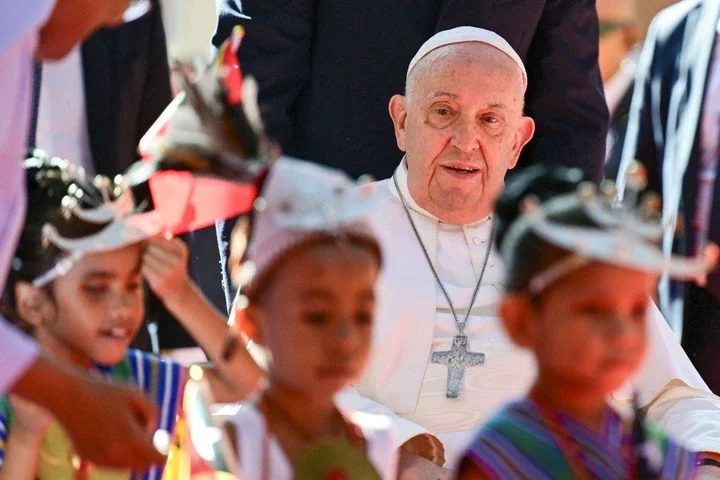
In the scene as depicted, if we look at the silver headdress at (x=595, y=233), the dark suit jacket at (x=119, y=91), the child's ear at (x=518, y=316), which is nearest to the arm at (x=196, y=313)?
the child's ear at (x=518, y=316)

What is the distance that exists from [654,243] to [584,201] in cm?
22

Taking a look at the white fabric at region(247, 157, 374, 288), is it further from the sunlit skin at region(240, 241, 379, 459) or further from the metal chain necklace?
the metal chain necklace

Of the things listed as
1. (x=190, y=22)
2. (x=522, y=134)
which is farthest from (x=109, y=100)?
(x=190, y=22)

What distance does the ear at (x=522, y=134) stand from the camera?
509cm

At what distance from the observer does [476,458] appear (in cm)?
317

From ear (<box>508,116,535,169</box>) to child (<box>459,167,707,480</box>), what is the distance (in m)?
1.82

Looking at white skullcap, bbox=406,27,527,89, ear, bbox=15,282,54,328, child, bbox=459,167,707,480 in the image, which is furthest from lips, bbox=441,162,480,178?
child, bbox=459,167,707,480

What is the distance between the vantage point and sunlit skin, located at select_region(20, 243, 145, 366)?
12.5 feet

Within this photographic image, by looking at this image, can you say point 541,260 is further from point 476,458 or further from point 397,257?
point 397,257

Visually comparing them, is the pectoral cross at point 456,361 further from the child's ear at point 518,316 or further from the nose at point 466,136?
the child's ear at point 518,316

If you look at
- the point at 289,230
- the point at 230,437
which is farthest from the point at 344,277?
the point at 230,437

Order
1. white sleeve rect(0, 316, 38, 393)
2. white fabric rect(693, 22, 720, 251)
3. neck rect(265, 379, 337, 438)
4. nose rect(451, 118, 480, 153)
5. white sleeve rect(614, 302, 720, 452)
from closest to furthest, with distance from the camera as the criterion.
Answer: white sleeve rect(0, 316, 38, 393), neck rect(265, 379, 337, 438), white sleeve rect(614, 302, 720, 452), nose rect(451, 118, 480, 153), white fabric rect(693, 22, 720, 251)

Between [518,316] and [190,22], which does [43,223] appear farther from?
[190,22]

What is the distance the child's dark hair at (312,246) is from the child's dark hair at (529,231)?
275 mm
